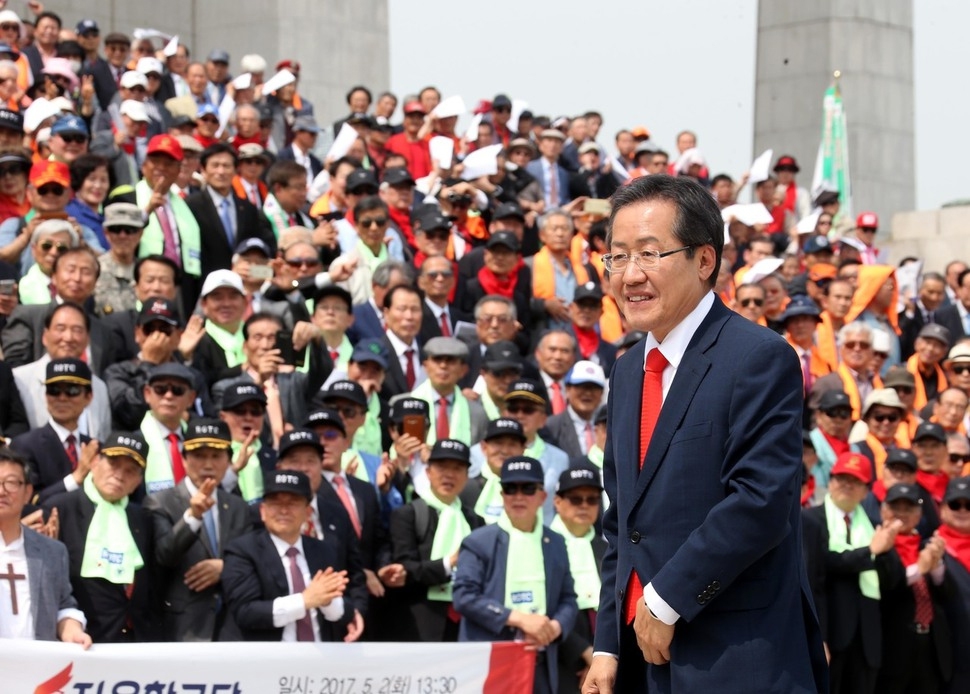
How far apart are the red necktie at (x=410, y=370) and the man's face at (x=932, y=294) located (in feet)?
24.0

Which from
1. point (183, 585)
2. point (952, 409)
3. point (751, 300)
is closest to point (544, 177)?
point (751, 300)

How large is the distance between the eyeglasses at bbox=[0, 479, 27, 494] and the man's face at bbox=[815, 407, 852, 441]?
21.1 ft

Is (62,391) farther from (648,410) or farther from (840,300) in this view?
(840,300)

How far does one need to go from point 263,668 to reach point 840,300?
830 cm

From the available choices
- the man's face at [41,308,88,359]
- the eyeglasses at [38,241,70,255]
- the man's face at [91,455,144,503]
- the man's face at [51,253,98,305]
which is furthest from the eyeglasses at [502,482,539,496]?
the eyeglasses at [38,241,70,255]

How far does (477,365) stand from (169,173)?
2.62 metres

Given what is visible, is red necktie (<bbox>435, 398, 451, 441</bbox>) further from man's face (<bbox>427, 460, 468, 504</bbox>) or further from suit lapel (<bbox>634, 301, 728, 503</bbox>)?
suit lapel (<bbox>634, 301, 728, 503</bbox>)

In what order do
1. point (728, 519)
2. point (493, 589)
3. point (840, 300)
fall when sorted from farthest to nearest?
A: point (840, 300), point (493, 589), point (728, 519)

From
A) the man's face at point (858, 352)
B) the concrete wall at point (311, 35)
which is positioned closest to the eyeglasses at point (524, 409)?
A: the man's face at point (858, 352)

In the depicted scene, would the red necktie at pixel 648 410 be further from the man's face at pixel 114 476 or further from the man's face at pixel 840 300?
the man's face at pixel 840 300

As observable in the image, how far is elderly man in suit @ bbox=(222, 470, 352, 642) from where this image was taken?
27.5 feet

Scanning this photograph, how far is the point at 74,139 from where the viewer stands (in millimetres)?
12219

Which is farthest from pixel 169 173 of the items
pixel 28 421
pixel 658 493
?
pixel 658 493

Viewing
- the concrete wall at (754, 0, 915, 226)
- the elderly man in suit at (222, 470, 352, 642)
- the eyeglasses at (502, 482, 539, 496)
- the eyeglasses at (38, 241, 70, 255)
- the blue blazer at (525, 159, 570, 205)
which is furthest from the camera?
the concrete wall at (754, 0, 915, 226)
